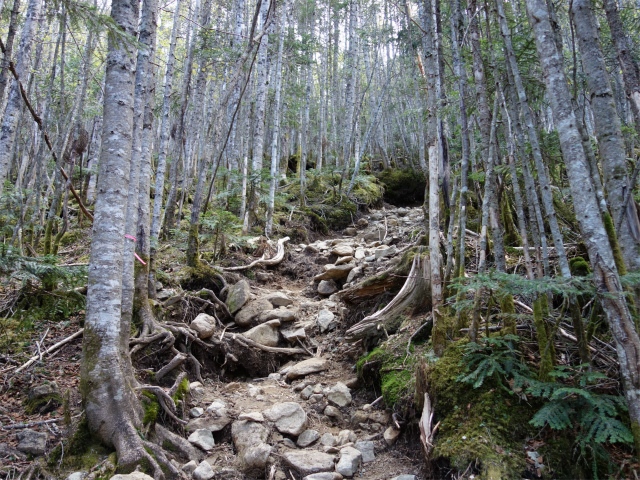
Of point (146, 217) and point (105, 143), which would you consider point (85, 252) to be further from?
point (105, 143)

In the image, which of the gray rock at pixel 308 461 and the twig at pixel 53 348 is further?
the twig at pixel 53 348

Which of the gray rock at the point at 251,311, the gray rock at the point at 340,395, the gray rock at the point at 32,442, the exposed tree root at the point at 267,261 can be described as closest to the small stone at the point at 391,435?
the gray rock at the point at 340,395

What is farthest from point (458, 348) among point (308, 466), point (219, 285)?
point (219, 285)

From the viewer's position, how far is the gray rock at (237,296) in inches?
251

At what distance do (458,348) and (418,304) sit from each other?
4.77 feet

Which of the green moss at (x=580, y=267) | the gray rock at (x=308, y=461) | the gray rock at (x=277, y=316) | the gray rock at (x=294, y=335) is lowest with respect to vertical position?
the gray rock at (x=308, y=461)

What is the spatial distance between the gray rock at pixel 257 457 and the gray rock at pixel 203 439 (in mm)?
400

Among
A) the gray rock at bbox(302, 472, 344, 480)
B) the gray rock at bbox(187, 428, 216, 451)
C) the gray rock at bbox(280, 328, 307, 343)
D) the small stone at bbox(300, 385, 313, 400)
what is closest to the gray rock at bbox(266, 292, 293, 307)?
the gray rock at bbox(280, 328, 307, 343)

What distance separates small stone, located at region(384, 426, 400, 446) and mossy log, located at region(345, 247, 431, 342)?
1445 millimetres

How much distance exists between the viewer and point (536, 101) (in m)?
4.87

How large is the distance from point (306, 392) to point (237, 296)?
7.75 feet

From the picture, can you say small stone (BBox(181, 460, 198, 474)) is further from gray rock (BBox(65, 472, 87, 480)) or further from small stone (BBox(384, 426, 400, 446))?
small stone (BBox(384, 426, 400, 446))

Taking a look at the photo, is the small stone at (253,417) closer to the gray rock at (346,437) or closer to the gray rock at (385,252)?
the gray rock at (346,437)

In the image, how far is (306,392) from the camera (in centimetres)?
470
